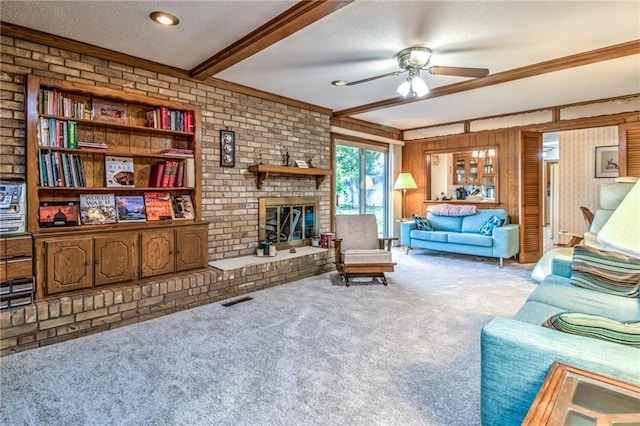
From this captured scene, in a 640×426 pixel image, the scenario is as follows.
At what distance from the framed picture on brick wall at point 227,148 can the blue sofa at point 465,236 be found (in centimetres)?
358

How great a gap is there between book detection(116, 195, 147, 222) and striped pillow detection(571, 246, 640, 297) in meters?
3.79

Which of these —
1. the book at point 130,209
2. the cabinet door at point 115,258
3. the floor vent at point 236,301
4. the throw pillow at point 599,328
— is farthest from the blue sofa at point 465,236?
the cabinet door at point 115,258

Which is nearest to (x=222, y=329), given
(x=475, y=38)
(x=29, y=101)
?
(x=29, y=101)

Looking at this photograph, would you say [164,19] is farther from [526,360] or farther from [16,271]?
[526,360]

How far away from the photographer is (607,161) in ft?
20.3

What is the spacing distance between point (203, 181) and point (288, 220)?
1.42m

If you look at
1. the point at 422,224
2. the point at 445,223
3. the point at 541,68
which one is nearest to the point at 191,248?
the point at 541,68

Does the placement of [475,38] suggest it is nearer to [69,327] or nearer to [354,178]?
[354,178]

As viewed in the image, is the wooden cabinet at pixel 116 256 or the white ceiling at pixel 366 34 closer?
the white ceiling at pixel 366 34

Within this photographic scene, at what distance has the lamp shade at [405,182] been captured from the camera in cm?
655

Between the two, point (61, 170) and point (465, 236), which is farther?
point (465, 236)

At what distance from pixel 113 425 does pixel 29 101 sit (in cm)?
249

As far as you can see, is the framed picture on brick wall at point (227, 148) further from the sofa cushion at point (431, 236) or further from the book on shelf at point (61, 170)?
the sofa cushion at point (431, 236)

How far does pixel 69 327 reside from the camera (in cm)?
273
